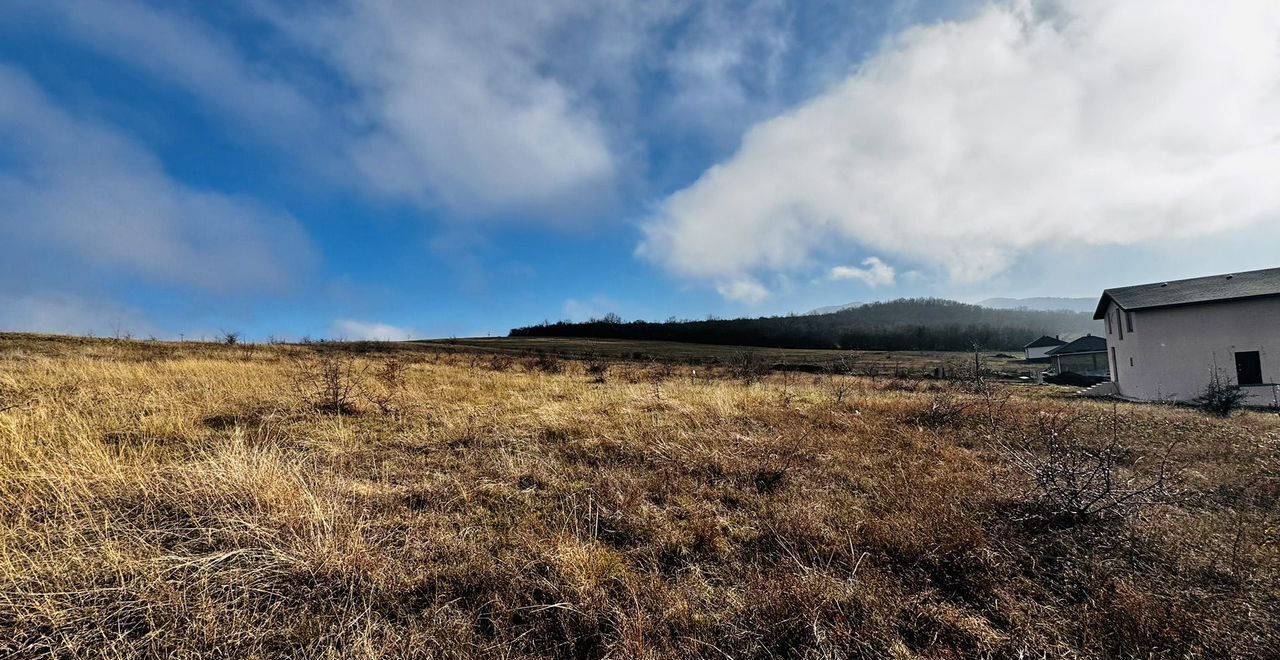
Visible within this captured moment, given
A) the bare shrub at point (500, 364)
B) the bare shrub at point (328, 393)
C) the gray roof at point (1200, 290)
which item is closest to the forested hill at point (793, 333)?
the gray roof at point (1200, 290)

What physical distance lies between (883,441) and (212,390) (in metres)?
11.4

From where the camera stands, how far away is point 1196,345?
1041 inches

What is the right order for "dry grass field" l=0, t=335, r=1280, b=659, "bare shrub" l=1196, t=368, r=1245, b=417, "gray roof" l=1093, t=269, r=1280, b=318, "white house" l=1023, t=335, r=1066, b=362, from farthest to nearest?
1. "white house" l=1023, t=335, r=1066, b=362
2. "gray roof" l=1093, t=269, r=1280, b=318
3. "bare shrub" l=1196, t=368, r=1245, b=417
4. "dry grass field" l=0, t=335, r=1280, b=659

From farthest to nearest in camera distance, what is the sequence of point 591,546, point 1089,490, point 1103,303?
point 1103,303 < point 1089,490 < point 591,546

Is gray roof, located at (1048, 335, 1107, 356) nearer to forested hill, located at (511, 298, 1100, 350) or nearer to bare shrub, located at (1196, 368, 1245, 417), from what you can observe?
bare shrub, located at (1196, 368, 1245, 417)

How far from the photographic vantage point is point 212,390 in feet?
27.0

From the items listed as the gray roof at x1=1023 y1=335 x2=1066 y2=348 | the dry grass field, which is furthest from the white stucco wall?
the gray roof at x1=1023 y1=335 x2=1066 y2=348

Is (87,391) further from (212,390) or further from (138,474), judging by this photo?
(138,474)

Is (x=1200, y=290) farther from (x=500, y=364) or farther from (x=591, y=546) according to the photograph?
(x=591, y=546)

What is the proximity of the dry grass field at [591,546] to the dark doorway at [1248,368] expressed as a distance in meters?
29.9

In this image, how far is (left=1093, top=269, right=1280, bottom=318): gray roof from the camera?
83.0ft

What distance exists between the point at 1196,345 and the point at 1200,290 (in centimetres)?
375

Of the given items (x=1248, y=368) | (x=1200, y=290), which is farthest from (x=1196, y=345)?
(x=1200, y=290)

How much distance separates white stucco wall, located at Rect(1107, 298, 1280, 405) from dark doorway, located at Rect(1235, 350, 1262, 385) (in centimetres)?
19
